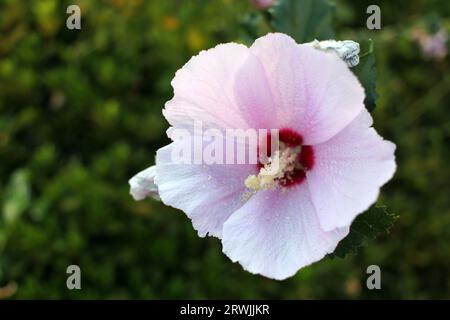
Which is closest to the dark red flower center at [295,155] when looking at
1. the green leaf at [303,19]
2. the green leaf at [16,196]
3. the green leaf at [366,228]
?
the green leaf at [366,228]

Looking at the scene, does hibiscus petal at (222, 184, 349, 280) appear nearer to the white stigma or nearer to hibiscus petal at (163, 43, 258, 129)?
the white stigma

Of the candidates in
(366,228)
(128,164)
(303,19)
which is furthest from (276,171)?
(128,164)

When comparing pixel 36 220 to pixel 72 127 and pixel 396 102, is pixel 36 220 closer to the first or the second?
pixel 72 127

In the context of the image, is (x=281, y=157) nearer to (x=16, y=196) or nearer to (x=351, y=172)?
(x=351, y=172)

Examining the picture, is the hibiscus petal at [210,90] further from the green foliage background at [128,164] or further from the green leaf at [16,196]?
the green leaf at [16,196]

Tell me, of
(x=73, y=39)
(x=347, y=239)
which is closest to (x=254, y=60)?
(x=347, y=239)

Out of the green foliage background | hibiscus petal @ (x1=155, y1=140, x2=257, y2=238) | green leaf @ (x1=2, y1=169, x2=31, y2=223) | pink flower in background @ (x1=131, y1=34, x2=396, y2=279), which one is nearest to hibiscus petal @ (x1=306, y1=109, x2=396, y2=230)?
pink flower in background @ (x1=131, y1=34, x2=396, y2=279)
